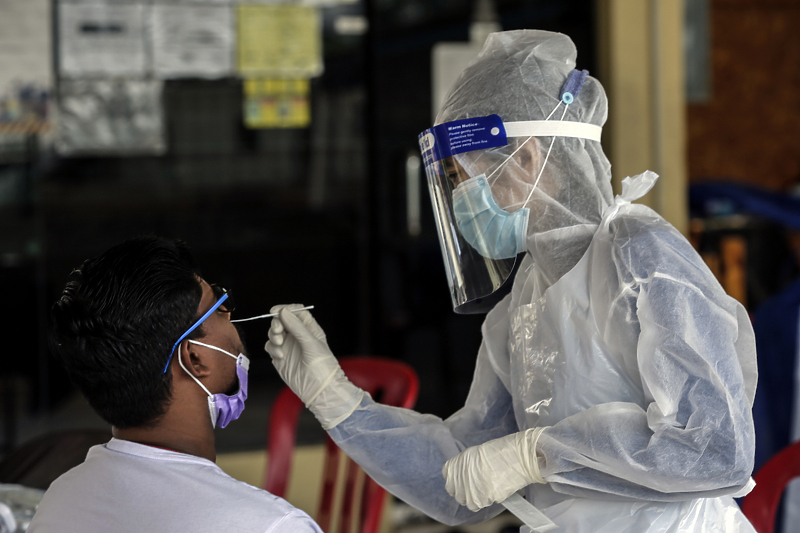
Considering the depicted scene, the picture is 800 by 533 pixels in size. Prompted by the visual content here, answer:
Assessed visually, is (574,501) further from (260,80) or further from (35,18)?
(35,18)

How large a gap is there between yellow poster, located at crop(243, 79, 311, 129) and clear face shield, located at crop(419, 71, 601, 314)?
5.69ft

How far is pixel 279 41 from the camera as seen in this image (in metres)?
2.91

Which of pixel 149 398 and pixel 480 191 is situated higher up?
pixel 480 191

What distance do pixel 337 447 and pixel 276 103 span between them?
1.56 m

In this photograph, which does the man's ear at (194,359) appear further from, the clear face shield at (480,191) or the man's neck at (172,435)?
the clear face shield at (480,191)

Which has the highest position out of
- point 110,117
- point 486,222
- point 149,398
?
point 110,117

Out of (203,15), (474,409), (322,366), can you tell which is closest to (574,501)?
(474,409)

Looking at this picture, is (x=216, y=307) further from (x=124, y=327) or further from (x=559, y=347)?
(x=559, y=347)

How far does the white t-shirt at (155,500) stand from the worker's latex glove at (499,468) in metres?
0.26

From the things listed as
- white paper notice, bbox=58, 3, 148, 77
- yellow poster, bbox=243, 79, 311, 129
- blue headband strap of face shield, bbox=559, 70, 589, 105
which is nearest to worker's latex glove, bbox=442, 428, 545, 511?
blue headband strap of face shield, bbox=559, 70, 589, 105

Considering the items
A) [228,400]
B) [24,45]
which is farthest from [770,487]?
[24,45]

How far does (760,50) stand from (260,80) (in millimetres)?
4032

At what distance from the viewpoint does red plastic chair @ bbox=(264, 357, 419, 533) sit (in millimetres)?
1890

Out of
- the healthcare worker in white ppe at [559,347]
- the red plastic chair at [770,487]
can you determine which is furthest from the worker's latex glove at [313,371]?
the red plastic chair at [770,487]
